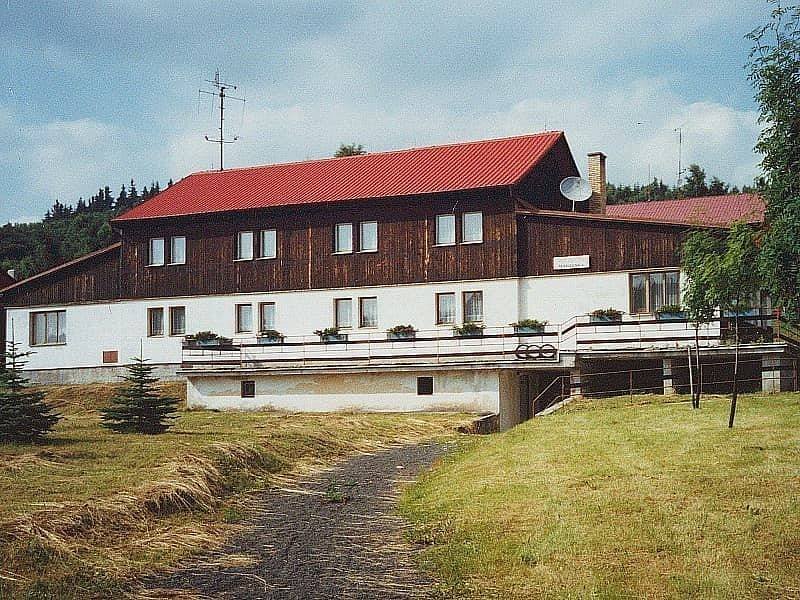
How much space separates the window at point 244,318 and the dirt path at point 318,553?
→ 69.3 feet

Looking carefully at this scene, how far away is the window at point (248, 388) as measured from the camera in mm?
32562

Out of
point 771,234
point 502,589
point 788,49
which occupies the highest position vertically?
point 788,49

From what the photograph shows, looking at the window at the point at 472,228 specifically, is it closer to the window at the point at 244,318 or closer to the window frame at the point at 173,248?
the window at the point at 244,318

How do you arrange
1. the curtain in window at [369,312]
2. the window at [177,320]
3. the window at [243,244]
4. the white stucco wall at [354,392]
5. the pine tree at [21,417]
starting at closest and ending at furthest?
the pine tree at [21,417]
the white stucco wall at [354,392]
the curtain in window at [369,312]
the window at [243,244]
the window at [177,320]

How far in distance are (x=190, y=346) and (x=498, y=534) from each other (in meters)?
24.8

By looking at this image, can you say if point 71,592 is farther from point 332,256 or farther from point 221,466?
point 332,256

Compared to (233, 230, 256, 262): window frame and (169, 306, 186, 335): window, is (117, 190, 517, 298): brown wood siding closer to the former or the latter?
(233, 230, 256, 262): window frame

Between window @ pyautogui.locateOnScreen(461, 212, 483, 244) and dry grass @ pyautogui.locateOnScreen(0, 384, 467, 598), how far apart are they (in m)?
13.0

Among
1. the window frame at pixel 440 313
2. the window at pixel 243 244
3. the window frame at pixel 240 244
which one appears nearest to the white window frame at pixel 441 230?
the window frame at pixel 440 313

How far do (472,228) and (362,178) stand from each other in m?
5.39

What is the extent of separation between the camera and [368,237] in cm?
3672

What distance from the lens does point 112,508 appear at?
40.7ft

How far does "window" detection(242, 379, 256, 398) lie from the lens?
107 feet

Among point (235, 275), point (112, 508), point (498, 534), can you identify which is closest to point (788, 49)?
point (498, 534)
